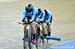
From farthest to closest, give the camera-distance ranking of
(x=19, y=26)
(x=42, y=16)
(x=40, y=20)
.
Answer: (x=19, y=26), (x=42, y=16), (x=40, y=20)

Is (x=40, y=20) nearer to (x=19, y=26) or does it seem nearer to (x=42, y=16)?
(x=42, y=16)

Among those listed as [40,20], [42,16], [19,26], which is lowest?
[19,26]

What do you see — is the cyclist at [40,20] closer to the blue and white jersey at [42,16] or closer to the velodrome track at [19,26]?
the blue and white jersey at [42,16]

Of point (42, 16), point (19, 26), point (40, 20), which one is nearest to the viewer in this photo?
point (40, 20)

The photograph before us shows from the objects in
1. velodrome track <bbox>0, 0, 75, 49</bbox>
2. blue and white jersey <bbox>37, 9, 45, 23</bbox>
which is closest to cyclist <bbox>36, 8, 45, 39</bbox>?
blue and white jersey <bbox>37, 9, 45, 23</bbox>

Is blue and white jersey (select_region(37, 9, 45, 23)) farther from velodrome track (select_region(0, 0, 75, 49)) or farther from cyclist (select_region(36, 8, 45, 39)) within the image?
velodrome track (select_region(0, 0, 75, 49))

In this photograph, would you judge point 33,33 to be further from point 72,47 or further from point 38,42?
point 72,47

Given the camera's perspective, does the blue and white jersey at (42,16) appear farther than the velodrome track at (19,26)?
No

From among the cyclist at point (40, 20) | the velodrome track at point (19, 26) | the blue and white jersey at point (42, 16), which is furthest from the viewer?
the velodrome track at point (19, 26)

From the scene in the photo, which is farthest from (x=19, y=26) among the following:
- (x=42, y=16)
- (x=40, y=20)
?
(x=40, y=20)

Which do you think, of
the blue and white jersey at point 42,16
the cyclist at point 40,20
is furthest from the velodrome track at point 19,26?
the blue and white jersey at point 42,16

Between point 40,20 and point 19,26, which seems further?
point 19,26

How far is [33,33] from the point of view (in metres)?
12.9

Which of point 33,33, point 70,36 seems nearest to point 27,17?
point 33,33
